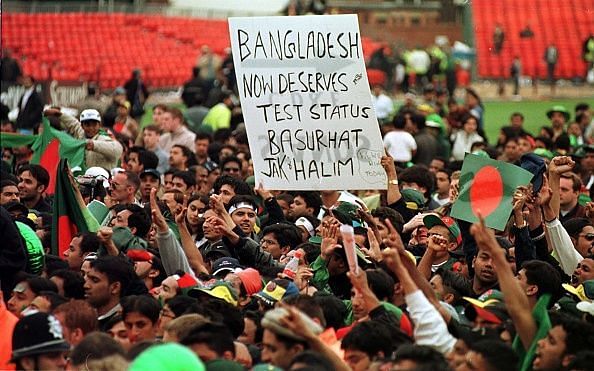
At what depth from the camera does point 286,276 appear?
10062 millimetres

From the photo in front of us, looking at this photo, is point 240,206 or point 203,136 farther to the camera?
point 203,136

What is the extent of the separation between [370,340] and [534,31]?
3886 cm

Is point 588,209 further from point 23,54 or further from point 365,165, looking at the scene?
point 23,54

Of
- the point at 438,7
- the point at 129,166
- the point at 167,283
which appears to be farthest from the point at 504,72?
the point at 167,283

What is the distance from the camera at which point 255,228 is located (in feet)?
39.2

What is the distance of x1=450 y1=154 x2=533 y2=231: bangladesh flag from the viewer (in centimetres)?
1055

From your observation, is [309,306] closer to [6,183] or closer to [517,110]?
[6,183]

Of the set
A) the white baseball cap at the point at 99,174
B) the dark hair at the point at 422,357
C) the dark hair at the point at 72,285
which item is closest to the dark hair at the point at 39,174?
the white baseball cap at the point at 99,174

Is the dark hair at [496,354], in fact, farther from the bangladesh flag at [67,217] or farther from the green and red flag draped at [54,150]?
the green and red flag draped at [54,150]

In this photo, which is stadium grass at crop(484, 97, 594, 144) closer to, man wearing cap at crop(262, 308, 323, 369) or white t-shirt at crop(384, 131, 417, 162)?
white t-shirt at crop(384, 131, 417, 162)

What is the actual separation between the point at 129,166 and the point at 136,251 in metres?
5.16

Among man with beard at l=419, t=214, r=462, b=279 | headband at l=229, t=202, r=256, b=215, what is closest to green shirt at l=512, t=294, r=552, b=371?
man with beard at l=419, t=214, r=462, b=279

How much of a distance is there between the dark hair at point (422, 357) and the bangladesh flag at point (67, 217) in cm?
500

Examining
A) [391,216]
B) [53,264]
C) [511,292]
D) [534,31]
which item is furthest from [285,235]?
[534,31]
